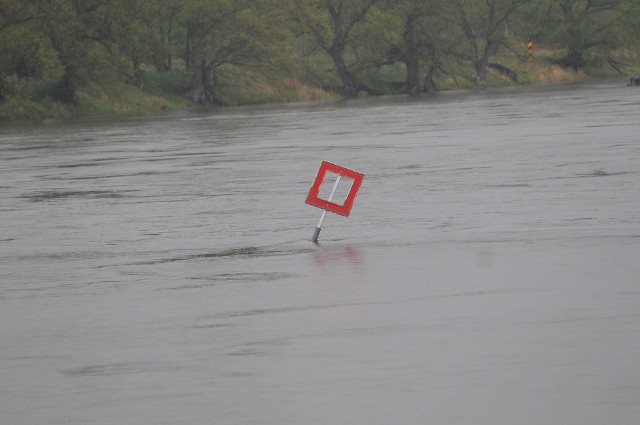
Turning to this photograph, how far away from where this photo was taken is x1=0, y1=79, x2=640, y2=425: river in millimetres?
8469

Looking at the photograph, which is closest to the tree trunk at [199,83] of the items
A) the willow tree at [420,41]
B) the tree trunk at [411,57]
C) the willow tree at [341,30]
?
the willow tree at [341,30]

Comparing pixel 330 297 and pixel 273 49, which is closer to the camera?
pixel 330 297

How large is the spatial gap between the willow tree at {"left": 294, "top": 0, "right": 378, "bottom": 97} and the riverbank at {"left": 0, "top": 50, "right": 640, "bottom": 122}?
3.83ft

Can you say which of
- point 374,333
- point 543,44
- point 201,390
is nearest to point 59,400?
point 201,390

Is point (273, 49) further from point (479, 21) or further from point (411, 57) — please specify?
point (479, 21)

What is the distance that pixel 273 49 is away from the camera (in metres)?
81.9

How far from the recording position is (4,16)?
73.2 m

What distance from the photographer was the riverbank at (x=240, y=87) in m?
73.5

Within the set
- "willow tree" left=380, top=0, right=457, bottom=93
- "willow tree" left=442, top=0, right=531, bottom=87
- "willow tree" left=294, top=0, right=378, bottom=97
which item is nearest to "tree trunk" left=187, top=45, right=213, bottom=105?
"willow tree" left=294, top=0, right=378, bottom=97

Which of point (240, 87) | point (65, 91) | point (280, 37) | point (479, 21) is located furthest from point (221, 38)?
point (479, 21)

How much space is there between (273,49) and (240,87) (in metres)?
7.32

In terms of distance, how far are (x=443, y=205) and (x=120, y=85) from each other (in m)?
61.4

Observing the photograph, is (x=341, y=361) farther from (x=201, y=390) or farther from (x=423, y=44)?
(x=423, y=44)

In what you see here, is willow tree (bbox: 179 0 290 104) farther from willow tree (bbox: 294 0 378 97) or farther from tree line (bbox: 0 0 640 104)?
willow tree (bbox: 294 0 378 97)
